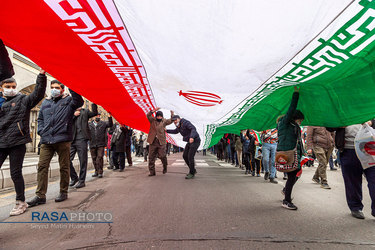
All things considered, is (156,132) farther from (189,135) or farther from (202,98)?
(202,98)

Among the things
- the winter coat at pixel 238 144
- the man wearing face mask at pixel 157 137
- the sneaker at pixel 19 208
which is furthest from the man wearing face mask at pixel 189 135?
the winter coat at pixel 238 144

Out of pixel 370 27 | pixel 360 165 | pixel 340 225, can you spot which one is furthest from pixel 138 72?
pixel 360 165

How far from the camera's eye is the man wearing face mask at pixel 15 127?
11.6ft

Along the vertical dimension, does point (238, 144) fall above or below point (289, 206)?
above

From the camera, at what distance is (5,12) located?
7.54 ft

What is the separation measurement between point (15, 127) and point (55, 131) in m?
0.62

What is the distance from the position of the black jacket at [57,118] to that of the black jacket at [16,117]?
1.34 feet

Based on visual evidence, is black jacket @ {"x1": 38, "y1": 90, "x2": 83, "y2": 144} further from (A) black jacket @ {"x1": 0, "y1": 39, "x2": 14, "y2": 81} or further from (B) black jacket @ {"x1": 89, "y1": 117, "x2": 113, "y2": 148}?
(B) black jacket @ {"x1": 89, "y1": 117, "x2": 113, "y2": 148}

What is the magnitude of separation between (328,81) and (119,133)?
776 cm

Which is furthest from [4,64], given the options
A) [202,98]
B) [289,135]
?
[289,135]

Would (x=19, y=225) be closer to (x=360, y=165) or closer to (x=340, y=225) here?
(x=340, y=225)

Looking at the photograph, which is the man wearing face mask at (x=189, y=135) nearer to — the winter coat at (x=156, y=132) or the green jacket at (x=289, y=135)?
the winter coat at (x=156, y=132)

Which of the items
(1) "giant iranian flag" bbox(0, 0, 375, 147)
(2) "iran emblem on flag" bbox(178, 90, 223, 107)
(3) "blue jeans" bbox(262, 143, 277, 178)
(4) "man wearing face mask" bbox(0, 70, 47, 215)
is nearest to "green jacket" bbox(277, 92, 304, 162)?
(1) "giant iranian flag" bbox(0, 0, 375, 147)

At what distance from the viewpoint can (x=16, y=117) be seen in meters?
3.62
